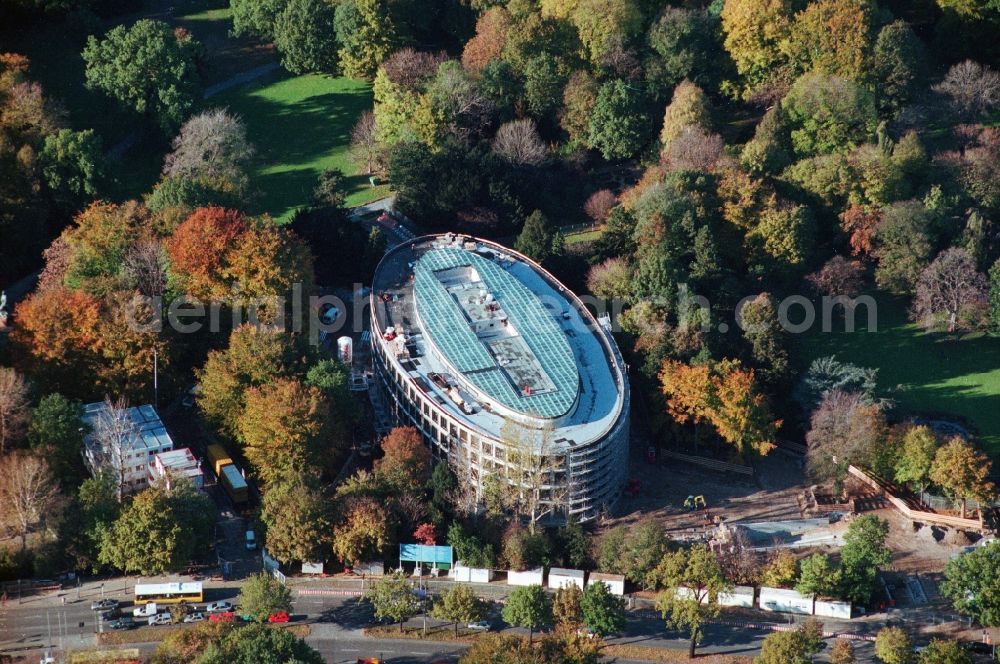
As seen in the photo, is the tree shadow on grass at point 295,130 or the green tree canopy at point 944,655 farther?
the tree shadow on grass at point 295,130

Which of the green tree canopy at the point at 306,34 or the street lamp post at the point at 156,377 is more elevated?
the green tree canopy at the point at 306,34

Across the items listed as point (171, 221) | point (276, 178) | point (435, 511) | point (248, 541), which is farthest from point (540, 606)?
point (276, 178)

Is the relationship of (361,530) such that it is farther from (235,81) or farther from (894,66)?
(894,66)

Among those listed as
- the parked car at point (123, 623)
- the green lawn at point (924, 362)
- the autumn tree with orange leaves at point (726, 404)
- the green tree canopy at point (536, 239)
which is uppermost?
the green tree canopy at point (536, 239)

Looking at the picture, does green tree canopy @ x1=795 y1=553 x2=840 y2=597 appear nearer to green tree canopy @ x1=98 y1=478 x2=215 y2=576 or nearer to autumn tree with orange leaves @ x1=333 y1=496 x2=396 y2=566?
autumn tree with orange leaves @ x1=333 y1=496 x2=396 y2=566

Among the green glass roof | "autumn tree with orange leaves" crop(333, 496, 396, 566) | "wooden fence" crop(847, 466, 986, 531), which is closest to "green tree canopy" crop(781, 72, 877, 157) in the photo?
the green glass roof

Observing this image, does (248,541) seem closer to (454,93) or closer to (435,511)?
(435,511)

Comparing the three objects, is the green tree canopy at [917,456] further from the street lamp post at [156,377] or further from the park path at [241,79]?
the park path at [241,79]

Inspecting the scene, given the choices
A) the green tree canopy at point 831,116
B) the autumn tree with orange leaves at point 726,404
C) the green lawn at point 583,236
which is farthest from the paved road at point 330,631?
the green tree canopy at point 831,116
